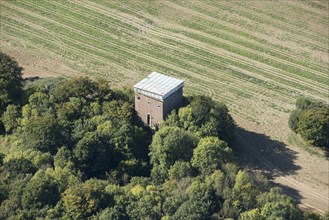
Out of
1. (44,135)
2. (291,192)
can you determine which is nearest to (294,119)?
(291,192)

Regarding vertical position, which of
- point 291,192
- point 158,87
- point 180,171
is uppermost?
point 158,87

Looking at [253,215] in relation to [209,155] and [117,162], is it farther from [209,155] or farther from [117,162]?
[117,162]

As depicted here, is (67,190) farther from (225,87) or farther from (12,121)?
(225,87)

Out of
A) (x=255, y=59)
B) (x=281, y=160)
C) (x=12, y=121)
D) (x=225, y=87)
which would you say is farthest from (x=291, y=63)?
(x=12, y=121)

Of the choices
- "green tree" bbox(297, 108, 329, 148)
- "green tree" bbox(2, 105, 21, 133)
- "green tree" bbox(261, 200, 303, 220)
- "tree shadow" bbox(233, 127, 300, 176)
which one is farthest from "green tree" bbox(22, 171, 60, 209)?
"green tree" bbox(297, 108, 329, 148)

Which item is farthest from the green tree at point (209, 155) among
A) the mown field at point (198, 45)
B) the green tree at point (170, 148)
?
the mown field at point (198, 45)

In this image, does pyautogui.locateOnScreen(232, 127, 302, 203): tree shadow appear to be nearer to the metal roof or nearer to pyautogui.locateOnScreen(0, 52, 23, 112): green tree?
the metal roof
